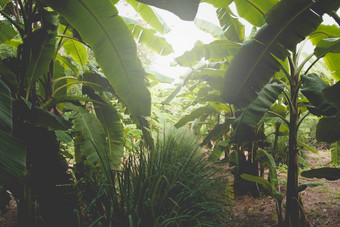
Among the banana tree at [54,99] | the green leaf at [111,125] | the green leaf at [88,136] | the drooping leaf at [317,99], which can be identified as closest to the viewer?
the drooping leaf at [317,99]

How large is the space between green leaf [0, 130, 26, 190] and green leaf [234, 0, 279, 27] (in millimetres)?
2164

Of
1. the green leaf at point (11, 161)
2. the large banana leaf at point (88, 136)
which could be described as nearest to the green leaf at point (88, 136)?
the large banana leaf at point (88, 136)

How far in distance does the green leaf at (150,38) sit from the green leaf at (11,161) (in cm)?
212

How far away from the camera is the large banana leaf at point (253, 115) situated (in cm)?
134

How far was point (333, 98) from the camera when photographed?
1.12m

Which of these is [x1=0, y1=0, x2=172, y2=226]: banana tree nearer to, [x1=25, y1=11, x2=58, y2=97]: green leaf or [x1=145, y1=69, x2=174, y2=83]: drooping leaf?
[x1=25, y1=11, x2=58, y2=97]: green leaf

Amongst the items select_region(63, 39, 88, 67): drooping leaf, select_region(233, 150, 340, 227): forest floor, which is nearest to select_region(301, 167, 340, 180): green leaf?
select_region(233, 150, 340, 227): forest floor

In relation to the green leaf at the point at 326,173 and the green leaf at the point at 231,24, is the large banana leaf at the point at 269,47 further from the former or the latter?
the green leaf at the point at 231,24

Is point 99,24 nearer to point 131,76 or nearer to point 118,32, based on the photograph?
point 118,32

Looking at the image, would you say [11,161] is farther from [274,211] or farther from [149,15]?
[274,211]

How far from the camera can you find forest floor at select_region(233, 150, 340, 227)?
188 cm

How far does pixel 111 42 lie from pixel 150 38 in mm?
1385

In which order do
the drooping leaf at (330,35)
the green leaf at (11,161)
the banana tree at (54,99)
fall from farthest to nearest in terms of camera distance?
the drooping leaf at (330,35), the banana tree at (54,99), the green leaf at (11,161)

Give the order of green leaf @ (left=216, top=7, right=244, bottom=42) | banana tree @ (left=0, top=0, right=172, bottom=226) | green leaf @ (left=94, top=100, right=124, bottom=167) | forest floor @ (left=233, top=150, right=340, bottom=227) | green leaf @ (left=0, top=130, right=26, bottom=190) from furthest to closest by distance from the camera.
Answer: green leaf @ (left=216, top=7, right=244, bottom=42)
green leaf @ (left=94, top=100, right=124, bottom=167)
forest floor @ (left=233, top=150, right=340, bottom=227)
banana tree @ (left=0, top=0, right=172, bottom=226)
green leaf @ (left=0, top=130, right=26, bottom=190)
